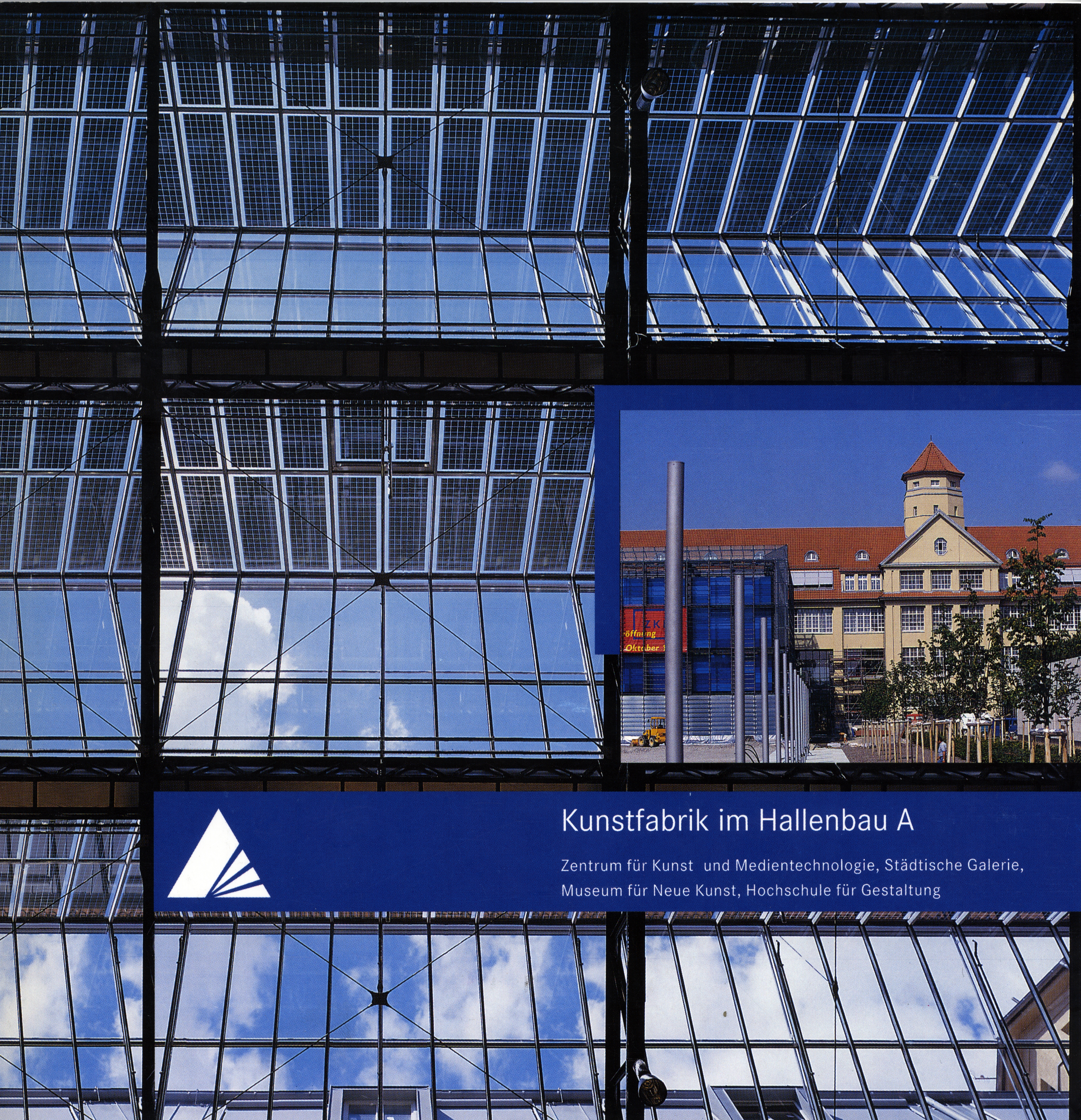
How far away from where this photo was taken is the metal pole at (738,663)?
25.8 feet

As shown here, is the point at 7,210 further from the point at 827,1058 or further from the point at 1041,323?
the point at 827,1058

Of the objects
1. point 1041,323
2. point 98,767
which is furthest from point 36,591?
point 1041,323

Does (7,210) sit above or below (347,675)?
above

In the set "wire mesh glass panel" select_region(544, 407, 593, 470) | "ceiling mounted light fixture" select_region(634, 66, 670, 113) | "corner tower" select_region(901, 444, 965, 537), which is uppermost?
"ceiling mounted light fixture" select_region(634, 66, 670, 113)

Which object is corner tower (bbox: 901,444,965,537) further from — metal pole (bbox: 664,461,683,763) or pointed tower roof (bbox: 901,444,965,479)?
metal pole (bbox: 664,461,683,763)

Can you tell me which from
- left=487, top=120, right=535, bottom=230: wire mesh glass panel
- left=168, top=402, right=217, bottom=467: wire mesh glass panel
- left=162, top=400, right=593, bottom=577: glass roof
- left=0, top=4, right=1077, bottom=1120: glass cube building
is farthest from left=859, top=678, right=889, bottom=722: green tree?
left=168, top=402, right=217, bottom=467: wire mesh glass panel

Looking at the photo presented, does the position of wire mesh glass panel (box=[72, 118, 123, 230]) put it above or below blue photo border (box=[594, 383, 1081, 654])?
above

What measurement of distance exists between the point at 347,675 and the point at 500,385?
11.7 feet

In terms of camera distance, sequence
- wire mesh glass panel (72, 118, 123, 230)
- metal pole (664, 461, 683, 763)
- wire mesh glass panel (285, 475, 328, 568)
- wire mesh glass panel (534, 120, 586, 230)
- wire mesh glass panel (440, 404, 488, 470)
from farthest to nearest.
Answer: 1. wire mesh glass panel (285, 475, 328, 568)
2. wire mesh glass panel (440, 404, 488, 470)
3. wire mesh glass panel (72, 118, 123, 230)
4. wire mesh glass panel (534, 120, 586, 230)
5. metal pole (664, 461, 683, 763)

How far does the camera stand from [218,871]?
7.29 metres

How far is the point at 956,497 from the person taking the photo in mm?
8008

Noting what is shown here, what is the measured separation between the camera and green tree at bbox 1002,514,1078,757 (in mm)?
7926

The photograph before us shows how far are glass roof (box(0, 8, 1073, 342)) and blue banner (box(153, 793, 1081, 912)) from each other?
398 cm

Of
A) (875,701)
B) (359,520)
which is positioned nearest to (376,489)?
(359,520)
